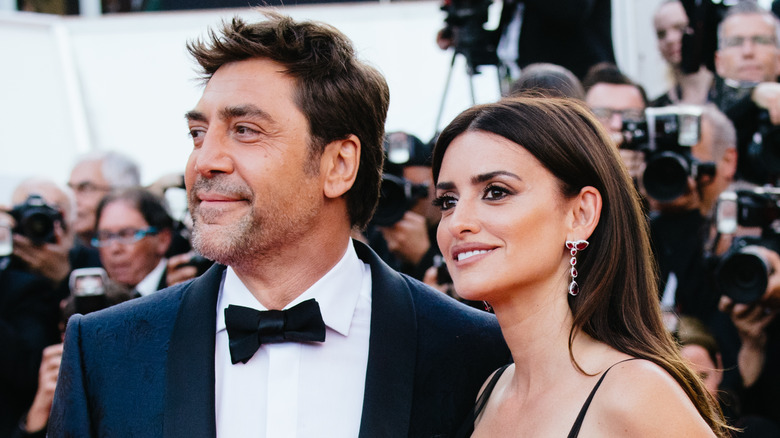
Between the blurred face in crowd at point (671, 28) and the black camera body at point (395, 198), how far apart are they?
214cm

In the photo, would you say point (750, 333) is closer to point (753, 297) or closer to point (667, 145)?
point (753, 297)

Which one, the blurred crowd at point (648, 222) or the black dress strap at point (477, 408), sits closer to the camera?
the black dress strap at point (477, 408)

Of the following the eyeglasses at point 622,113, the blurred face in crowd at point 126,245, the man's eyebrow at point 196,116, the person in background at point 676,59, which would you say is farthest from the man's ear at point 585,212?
the blurred face in crowd at point 126,245

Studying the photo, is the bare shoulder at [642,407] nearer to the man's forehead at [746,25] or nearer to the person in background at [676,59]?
the man's forehead at [746,25]

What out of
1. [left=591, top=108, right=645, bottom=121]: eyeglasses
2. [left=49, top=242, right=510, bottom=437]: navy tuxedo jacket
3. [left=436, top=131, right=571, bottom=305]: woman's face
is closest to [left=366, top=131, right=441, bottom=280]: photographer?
[left=591, top=108, right=645, bottom=121]: eyeglasses

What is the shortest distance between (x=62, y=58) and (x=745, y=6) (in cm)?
443

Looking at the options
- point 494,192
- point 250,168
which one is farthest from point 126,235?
point 494,192

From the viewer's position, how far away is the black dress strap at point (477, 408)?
232cm

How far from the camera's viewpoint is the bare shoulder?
190 cm

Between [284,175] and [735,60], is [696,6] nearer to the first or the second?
[735,60]

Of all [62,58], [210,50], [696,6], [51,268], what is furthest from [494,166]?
[62,58]

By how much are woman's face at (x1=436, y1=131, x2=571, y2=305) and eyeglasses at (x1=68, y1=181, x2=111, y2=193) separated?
3628 millimetres

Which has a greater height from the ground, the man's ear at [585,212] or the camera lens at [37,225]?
the man's ear at [585,212]

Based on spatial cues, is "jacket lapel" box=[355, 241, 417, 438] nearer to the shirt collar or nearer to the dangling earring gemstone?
the shirt collar
